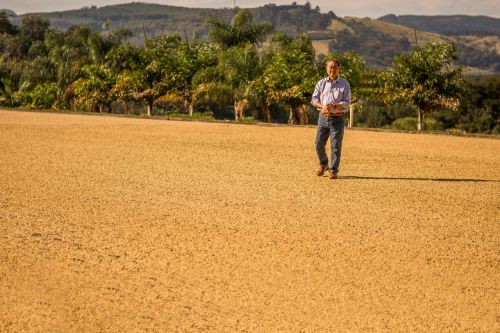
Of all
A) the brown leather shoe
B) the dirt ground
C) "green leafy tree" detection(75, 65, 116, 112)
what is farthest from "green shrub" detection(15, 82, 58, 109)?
the brown leather shoe

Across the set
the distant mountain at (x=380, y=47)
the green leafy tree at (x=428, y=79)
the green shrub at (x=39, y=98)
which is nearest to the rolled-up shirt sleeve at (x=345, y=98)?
the green leafy tree at (x=428, y=79)

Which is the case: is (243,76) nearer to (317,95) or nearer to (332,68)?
(317,95)

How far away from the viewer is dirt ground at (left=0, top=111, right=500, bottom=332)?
14.3 feet

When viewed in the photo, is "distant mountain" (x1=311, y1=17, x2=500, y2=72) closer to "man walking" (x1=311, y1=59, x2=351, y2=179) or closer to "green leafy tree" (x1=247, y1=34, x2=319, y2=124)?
"green leafy tree" (x1=247, y1=34, x2=319, y2=124)

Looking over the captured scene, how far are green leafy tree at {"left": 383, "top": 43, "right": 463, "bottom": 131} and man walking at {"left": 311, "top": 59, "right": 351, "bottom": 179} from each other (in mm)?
13166

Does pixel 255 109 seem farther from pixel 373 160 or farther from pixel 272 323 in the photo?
pixel 272 323

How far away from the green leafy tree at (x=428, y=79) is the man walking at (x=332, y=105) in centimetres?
1317

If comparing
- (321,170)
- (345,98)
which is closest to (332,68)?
(345,98)

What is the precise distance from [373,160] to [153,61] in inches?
663

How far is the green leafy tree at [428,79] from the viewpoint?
→ 22.0 m

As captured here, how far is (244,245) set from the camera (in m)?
5.94

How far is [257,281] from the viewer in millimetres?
4977

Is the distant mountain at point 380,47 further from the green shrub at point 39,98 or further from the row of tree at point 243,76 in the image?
the green shrub at point 39,98

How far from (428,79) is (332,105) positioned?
1386cm
